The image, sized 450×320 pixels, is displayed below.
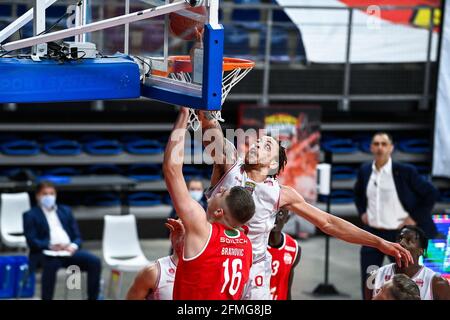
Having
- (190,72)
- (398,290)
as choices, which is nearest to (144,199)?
(190,72)

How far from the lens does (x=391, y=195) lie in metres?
10.2

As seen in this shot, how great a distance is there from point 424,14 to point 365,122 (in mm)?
1835

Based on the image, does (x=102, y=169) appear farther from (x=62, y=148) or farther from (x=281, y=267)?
(x=281, y=267)

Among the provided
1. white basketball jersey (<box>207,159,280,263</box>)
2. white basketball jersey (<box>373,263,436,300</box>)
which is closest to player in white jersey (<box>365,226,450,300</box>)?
white basketball jersey (<box>373,263,436,300</box>)

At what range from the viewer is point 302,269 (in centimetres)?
1253

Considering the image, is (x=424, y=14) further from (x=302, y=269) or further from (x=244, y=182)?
(x=244, y=182)

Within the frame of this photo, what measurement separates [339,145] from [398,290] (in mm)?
9972

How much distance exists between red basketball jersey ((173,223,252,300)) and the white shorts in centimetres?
108

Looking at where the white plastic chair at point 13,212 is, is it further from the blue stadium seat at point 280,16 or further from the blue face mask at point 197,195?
the blue stadium seat at point 280,16

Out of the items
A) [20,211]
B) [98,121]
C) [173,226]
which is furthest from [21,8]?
[173,226]

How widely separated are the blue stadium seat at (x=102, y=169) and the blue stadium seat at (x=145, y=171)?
0.20 meters

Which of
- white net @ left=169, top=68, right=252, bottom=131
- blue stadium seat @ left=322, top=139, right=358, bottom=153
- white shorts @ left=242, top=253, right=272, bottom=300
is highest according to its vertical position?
white net @ left=169, top=68, right=252, bottom=131

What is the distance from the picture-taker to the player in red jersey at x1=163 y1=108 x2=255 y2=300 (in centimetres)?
568

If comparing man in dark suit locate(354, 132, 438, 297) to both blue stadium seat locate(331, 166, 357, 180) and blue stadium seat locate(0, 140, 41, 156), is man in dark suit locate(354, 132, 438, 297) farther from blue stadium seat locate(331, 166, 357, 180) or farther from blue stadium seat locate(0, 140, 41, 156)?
blue stadium seat locate(0, 140, 41, 156)
